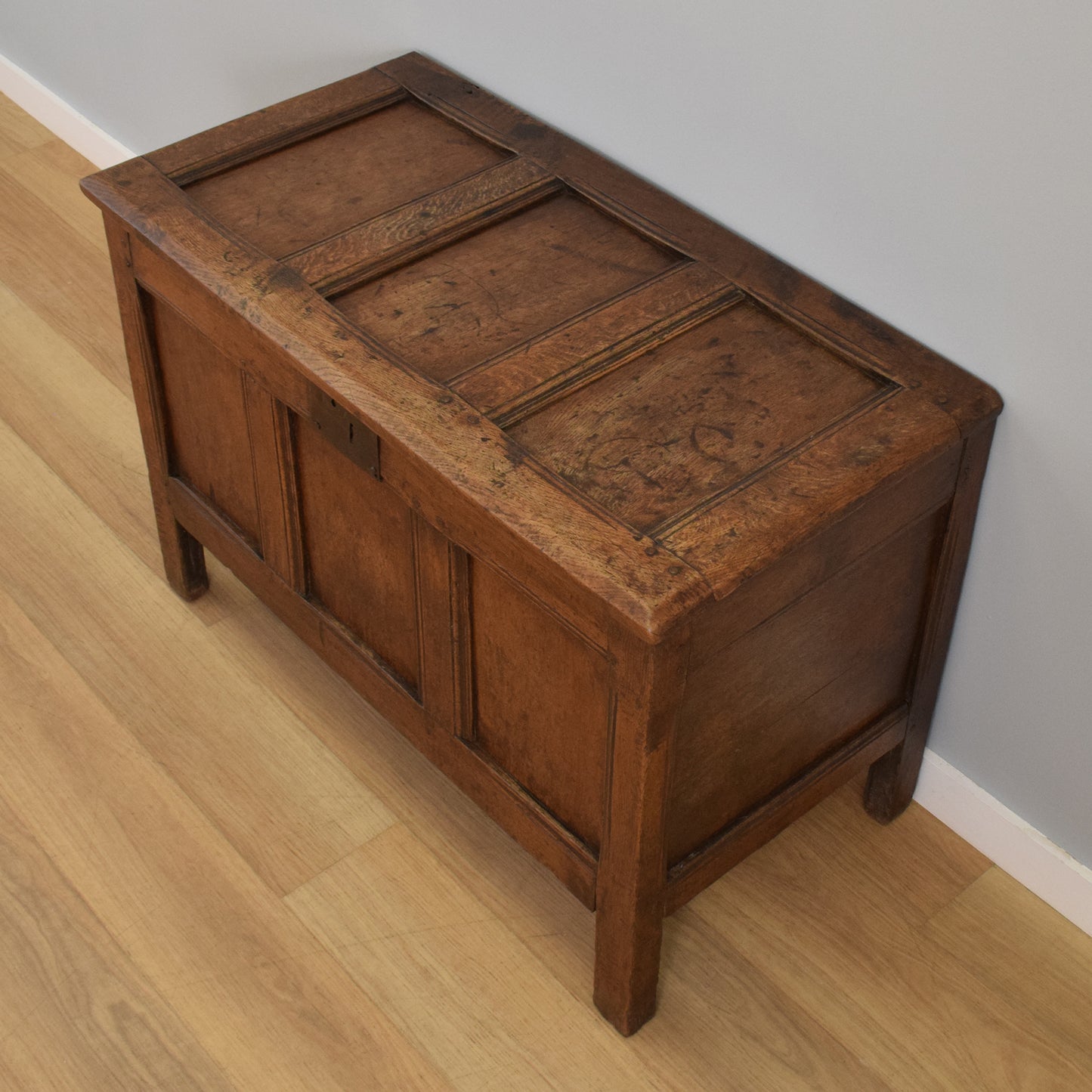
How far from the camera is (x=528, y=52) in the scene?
1841 millimetres

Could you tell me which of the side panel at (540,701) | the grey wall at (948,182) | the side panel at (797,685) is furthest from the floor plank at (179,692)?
the grey wall at (948,182)

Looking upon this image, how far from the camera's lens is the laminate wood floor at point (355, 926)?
162cm

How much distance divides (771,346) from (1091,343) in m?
0.32

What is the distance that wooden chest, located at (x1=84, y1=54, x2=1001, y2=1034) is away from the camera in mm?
1368

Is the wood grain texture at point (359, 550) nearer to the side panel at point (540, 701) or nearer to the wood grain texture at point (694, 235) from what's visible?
the side panel at point (540, 701)

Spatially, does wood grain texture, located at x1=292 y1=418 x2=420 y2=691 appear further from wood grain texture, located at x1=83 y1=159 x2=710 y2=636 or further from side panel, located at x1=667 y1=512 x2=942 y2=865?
side panel, located at x1=667 y1=512 x2=942 y2=865

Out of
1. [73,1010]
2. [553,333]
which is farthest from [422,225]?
[73,1010]

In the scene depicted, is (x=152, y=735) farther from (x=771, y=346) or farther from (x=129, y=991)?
(x=771, y=346)

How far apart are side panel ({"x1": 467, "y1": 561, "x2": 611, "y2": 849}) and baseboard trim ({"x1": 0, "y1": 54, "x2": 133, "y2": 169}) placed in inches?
67.7

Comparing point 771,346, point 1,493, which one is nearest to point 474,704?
point 771,346

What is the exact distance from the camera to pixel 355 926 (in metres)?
1.75

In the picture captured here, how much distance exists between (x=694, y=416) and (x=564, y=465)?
0.49 feet

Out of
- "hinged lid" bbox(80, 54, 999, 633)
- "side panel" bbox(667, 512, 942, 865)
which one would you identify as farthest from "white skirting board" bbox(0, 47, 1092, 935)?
"hinged lid" bbox(80, 54, 999, 633)

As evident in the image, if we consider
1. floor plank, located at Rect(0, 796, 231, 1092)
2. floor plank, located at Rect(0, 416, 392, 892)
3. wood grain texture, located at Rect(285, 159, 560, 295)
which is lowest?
floor plank, located at Rect(0, 796, 231, 1092)
